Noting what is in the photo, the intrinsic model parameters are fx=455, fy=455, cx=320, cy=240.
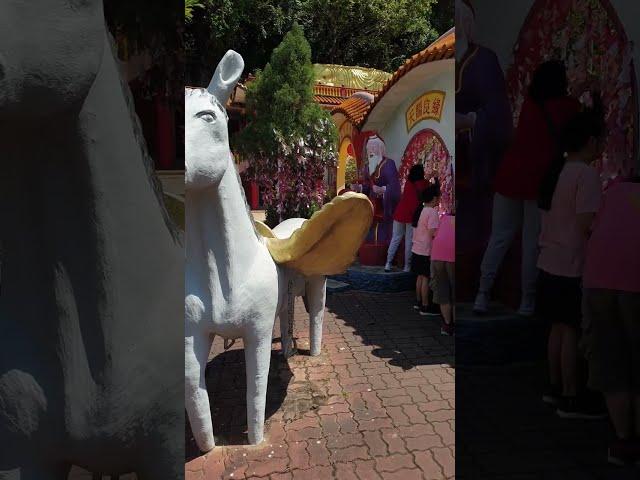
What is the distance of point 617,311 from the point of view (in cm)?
89

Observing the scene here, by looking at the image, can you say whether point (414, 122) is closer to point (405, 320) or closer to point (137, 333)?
point (405, 320)

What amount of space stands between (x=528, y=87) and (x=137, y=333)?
0.92 m

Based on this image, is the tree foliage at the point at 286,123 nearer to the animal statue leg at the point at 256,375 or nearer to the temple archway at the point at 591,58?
the animal statue leg at the point at 256,375

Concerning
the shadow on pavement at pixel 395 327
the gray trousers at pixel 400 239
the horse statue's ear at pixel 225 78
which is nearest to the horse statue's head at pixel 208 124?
the horse statue's ear at pixel 225 78

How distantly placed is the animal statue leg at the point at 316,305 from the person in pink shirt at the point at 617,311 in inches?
67.5

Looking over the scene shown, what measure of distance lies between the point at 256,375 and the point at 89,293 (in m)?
1.12

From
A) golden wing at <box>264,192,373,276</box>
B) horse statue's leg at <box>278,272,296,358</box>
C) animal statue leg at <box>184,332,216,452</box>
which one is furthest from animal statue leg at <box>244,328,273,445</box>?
horse statue's leg at <box>278,272,296,358</box>

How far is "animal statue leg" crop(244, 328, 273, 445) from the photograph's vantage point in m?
1.71

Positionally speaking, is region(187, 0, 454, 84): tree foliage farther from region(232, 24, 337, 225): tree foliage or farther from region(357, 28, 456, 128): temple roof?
region(232, 24, 337, 225): tree foliage

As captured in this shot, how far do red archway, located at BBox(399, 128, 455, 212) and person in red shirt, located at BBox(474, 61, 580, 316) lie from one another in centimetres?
177

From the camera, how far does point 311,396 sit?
7.38ft

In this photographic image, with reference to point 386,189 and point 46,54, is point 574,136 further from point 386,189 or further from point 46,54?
point 386,189

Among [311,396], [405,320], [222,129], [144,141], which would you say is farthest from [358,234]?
[405,320]

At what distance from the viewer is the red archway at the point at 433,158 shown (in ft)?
9.27
